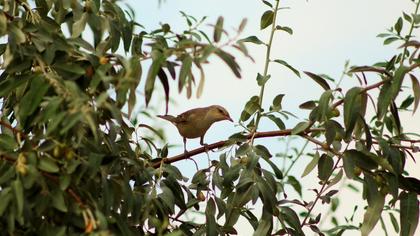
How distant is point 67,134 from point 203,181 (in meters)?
1.43

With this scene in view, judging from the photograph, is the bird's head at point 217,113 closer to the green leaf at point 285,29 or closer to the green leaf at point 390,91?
the green leaf at point 285,29

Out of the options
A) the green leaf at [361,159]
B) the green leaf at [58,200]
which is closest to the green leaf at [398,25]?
the green leaf at [361,159]

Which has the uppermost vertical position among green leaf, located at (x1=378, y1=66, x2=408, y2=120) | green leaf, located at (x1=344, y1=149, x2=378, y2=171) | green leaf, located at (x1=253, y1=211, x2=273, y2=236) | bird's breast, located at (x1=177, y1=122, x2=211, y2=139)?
green leaf, located at (x1=378, y1=66, x2=408, y2=120)

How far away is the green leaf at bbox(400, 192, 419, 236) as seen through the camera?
4.14 meters

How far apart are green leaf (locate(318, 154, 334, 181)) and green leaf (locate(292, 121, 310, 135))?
0.92 feet

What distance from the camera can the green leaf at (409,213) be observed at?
414 cm

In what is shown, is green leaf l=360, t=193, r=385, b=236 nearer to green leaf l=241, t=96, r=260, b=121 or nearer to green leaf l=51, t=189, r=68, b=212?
green leaf l=241, t=96, r=260, b=121

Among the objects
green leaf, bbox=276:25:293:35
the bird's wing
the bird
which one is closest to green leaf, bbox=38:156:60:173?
green leaf, bbox=276:25:293:35

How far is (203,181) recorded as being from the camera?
4.57 meters

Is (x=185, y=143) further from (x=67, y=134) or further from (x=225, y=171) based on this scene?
(x=67, y=134)

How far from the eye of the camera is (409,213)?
4172 mm

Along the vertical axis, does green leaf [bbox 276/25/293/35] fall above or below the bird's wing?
above

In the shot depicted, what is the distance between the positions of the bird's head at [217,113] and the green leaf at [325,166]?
231 centimetres

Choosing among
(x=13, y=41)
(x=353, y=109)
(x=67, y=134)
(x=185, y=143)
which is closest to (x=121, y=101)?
(x=67, y=134)
